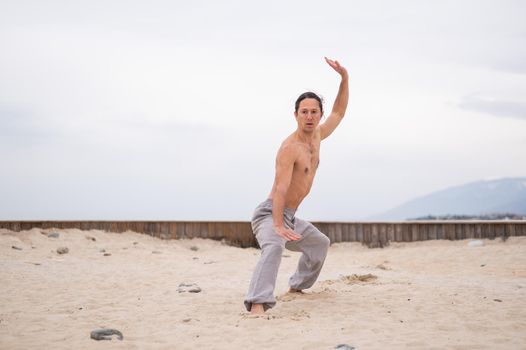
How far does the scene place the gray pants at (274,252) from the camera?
4.96 metres

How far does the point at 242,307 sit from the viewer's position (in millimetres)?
5398

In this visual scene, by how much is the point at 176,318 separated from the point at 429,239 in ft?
26.6

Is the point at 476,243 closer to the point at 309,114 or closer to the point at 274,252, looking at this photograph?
the point at 309,114

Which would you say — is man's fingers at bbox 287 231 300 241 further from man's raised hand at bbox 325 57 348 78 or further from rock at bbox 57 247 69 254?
rock at bbox 57 247 69 254

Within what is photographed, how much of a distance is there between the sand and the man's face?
1.64m

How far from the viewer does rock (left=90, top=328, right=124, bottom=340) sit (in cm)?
413

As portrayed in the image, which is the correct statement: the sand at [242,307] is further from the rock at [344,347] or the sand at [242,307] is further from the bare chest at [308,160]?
the bare chest at [308,160]

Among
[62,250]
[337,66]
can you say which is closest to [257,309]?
[337,66]

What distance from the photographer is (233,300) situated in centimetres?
582

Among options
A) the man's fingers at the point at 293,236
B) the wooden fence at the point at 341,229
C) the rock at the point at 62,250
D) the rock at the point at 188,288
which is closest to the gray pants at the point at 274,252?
the man's fingers at the point at 293,236

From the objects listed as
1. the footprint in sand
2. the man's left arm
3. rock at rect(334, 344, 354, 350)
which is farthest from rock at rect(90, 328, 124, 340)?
the footprint in sand

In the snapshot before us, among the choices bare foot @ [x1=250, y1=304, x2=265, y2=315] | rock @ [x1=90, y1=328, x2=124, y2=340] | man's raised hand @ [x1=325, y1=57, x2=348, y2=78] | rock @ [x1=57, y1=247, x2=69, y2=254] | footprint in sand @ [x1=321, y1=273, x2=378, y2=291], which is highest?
man's raised hand @ [x1=325, y1=57, x2=348, y2=78]

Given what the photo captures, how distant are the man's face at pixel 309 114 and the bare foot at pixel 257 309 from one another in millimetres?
1630

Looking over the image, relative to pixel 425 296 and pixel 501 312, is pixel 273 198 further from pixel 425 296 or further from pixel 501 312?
pixel 501 312
